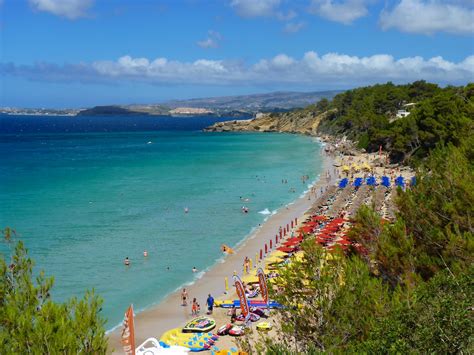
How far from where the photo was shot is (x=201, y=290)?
21.8 meters

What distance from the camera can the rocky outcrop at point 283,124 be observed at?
399ft

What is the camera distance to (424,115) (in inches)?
Answer: 1983

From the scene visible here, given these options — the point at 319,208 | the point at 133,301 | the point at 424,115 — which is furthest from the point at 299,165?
the point at 133,301

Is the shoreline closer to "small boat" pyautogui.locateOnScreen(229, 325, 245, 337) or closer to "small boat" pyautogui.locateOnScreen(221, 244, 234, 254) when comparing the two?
"small boat" pyautogui.locateOnScreen(221, 244, 234, 254)

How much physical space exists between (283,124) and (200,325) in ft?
400

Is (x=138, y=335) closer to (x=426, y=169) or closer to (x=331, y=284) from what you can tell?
(x=331, y=284)

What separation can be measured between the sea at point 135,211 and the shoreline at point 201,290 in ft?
1.53

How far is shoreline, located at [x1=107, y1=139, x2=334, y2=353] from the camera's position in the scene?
58.3 feet

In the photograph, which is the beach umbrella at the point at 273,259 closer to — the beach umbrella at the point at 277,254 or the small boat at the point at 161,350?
the beach umbrella at the point at 277,254

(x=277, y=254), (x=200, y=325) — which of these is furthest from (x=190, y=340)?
(x=277, y=254)

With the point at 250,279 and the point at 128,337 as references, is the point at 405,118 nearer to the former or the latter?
the point at 250,279

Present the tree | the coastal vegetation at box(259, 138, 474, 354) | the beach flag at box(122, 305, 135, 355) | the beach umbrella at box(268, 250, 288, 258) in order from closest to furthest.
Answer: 1. the tree
2. the coastal vegetation at box(259, 138, 474, 354)
3. the beach flag at box(122, 305, 135, 355)
4. the beach umbrella at box(268, 250, 288, 258)

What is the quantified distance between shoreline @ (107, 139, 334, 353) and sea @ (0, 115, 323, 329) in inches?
18.3

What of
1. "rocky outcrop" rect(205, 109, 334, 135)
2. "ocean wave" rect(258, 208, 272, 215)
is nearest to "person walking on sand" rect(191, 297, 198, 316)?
"ocean wave" rect(258, 208, 272, 215)
